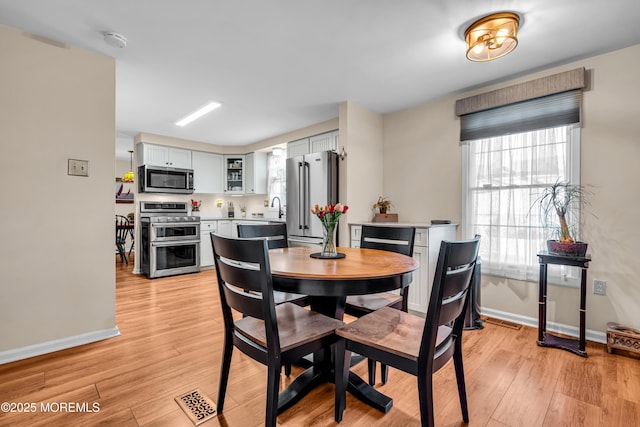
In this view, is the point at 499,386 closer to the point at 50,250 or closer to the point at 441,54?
the point at 441,54

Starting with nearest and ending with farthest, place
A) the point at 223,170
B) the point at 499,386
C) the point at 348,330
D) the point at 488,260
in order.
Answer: the point at 348,330
the point at 499,386
the point at 488,260
the point at 223,170

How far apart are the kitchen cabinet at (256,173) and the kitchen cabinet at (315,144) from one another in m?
1.04

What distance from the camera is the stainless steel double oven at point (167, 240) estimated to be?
468 cm

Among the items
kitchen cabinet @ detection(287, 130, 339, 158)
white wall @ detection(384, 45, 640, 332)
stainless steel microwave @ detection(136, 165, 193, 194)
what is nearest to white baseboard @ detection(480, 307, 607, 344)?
white wall @ detection(384, 45, 640, 332)

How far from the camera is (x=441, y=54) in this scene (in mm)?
2480

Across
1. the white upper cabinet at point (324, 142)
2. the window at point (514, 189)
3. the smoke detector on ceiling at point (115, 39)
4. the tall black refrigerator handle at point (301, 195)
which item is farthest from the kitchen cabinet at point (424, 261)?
the smoke detector on ceiling at point (115, 39)

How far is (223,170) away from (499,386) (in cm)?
551

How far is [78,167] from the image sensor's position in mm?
2439

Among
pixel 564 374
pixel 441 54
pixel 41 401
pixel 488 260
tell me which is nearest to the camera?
pixel 41 401

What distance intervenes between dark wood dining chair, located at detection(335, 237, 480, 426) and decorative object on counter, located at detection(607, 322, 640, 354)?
165cm

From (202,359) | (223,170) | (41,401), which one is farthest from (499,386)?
(223,170)

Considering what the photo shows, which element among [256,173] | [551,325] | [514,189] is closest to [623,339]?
[551,325]

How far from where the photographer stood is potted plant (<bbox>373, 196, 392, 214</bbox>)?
3.78m

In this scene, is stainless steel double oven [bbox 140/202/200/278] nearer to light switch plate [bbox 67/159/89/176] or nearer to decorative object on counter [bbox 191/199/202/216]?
decorative object on counter [bbox 191/199/202/216]
